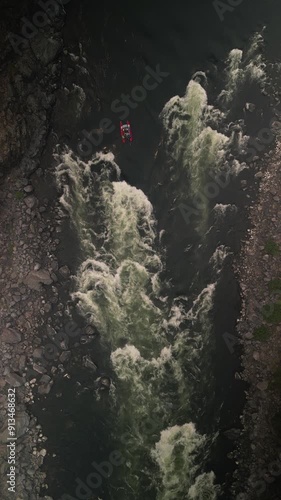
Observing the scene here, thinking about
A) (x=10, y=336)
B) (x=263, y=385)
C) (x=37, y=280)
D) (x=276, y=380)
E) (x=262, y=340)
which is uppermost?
(x=37, y=280)

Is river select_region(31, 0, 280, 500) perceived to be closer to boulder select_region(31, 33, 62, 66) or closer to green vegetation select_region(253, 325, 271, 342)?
boulder select_region(31, 33, 62, 66)

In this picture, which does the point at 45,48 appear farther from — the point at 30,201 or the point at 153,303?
the point at 153,303

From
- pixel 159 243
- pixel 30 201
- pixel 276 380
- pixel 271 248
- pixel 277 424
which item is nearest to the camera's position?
pixel 277 424

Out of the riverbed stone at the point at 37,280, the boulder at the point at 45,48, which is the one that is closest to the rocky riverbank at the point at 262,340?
the riverbed stone at the point at 37,280

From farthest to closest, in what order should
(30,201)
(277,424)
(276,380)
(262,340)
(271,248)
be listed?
(30,201), (271,248), (262,340), (276,380), (277,424)

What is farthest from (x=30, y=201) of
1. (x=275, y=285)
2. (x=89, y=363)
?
(x=275, y=285)

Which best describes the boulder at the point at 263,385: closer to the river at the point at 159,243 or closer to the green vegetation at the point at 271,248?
the river at the point at 159,243

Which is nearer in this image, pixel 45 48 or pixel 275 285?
pixel 275 285
